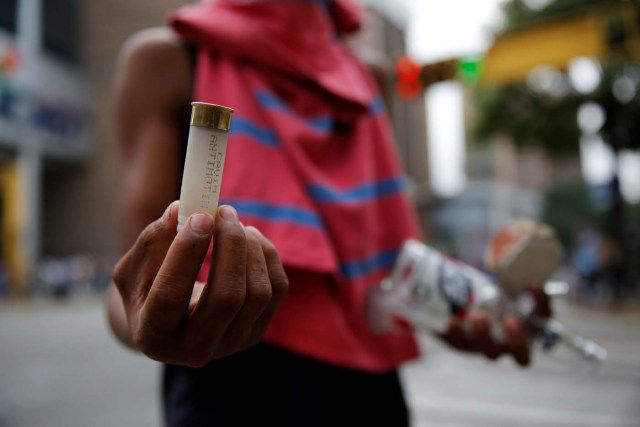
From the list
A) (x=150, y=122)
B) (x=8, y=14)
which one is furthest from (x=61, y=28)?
(x=150, y=122)

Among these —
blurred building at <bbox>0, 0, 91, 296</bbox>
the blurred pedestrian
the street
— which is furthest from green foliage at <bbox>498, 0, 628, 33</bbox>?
blurred building at <bbox>0, 0, 91, 296</bbox>

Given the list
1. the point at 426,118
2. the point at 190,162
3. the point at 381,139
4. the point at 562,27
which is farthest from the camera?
the point at 426,118

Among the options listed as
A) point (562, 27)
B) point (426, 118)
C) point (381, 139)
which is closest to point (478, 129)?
point (562, 27)

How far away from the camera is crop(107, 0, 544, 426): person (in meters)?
0.85

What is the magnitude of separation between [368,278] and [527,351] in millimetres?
281

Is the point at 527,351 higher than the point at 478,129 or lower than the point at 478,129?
lower

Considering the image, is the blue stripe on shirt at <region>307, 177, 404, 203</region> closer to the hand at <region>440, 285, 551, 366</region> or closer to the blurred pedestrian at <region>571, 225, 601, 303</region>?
the hand at <region>440, 285, 551, 366</region>

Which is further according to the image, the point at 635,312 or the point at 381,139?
the point at 635,312

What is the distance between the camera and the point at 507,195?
35.6m

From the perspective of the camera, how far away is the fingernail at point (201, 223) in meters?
0.50

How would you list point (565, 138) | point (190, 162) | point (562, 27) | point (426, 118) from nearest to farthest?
point (190, 162)
point (562, 27)
point (565, 138)
point (426, 118)

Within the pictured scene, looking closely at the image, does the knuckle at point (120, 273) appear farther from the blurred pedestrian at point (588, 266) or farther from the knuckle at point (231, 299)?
the blurred pedestrian at point (588, 266)

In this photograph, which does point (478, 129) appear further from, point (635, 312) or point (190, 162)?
point (190, 162)

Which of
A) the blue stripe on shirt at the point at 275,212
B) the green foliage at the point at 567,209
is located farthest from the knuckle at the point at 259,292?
the green foliage at the point at 567,209
